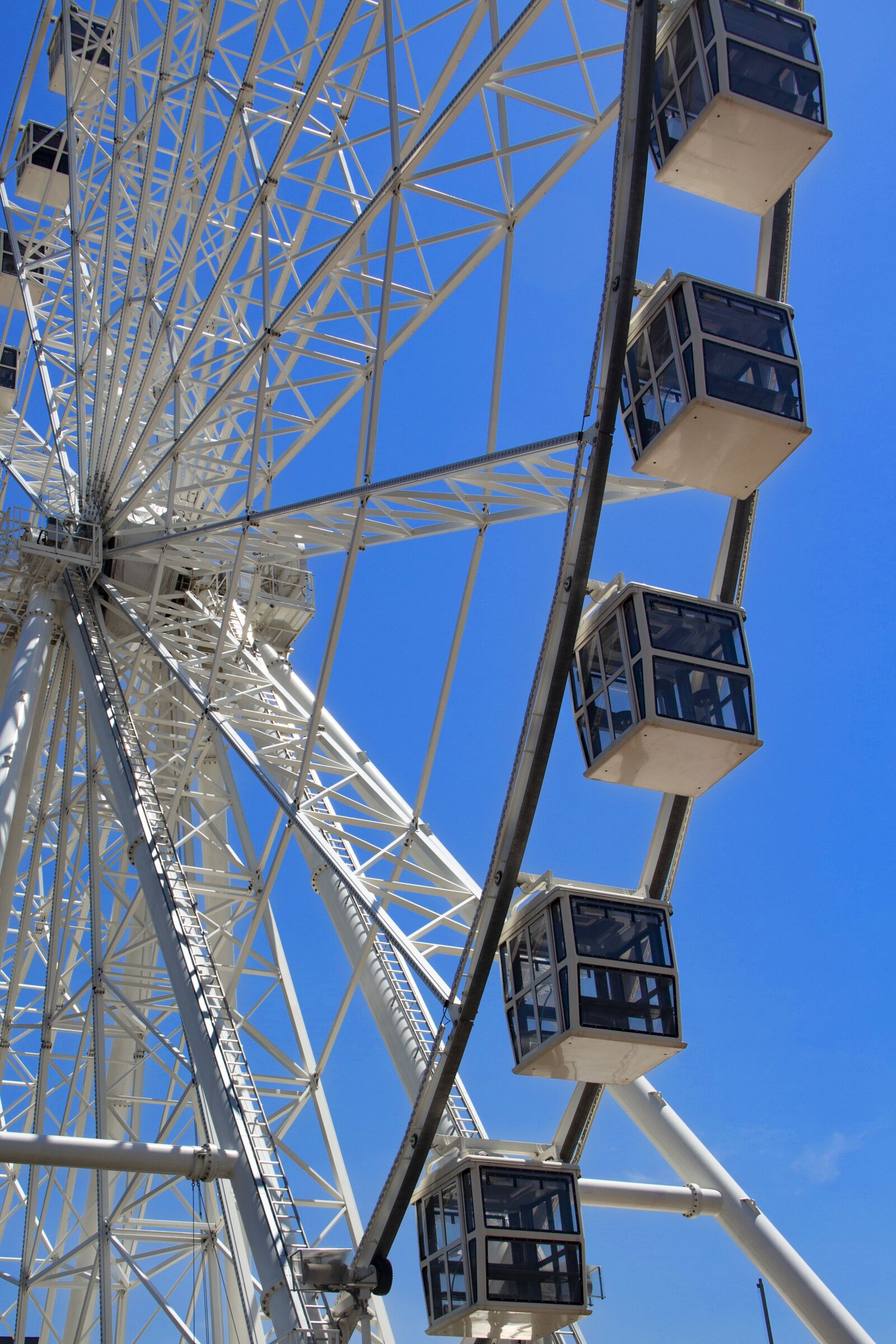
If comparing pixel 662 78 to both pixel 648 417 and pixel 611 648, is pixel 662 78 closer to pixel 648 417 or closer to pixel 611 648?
pixel 648 417

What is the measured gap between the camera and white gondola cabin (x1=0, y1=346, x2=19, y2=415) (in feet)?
102

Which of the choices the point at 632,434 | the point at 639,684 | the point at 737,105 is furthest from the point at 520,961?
the point at 737,105

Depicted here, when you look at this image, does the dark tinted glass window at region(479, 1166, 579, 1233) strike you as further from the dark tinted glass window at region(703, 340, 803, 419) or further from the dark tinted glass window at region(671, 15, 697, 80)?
the dark tinted glass window at region(671, 15, 697, 80)

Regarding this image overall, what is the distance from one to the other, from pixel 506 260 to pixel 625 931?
7098 millimetres

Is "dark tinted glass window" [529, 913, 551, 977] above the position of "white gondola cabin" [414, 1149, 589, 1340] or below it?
above

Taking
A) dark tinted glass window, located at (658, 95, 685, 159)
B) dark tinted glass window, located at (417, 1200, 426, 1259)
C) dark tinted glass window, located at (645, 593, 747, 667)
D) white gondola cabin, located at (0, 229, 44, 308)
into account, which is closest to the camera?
dark tinted glass window, located at (658, 95, 685, 159)

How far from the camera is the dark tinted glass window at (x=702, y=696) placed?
13.8 m

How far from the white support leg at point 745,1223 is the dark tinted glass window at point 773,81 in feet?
33.1

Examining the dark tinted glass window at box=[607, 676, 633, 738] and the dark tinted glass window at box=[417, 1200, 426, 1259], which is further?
the dark tinted glass window at box=[417, 1200, 426, 1259]

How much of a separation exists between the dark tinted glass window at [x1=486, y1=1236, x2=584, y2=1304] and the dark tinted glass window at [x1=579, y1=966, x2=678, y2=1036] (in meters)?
2.18

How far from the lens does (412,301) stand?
58.6 feet

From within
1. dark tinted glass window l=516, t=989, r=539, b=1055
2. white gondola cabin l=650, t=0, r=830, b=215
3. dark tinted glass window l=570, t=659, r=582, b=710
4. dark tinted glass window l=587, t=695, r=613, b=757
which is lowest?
dark tinted glass window l=516, t=989, r=539, b=1055

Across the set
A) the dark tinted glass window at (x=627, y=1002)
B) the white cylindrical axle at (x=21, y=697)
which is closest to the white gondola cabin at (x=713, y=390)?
the dark tinted glass window at (x=627, y=1002)

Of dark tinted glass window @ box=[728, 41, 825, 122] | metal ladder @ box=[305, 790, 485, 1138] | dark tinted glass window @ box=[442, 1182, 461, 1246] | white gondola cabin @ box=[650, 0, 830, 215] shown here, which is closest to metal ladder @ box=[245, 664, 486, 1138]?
metal ladder @ box=[305, 790, 485, 1138]
